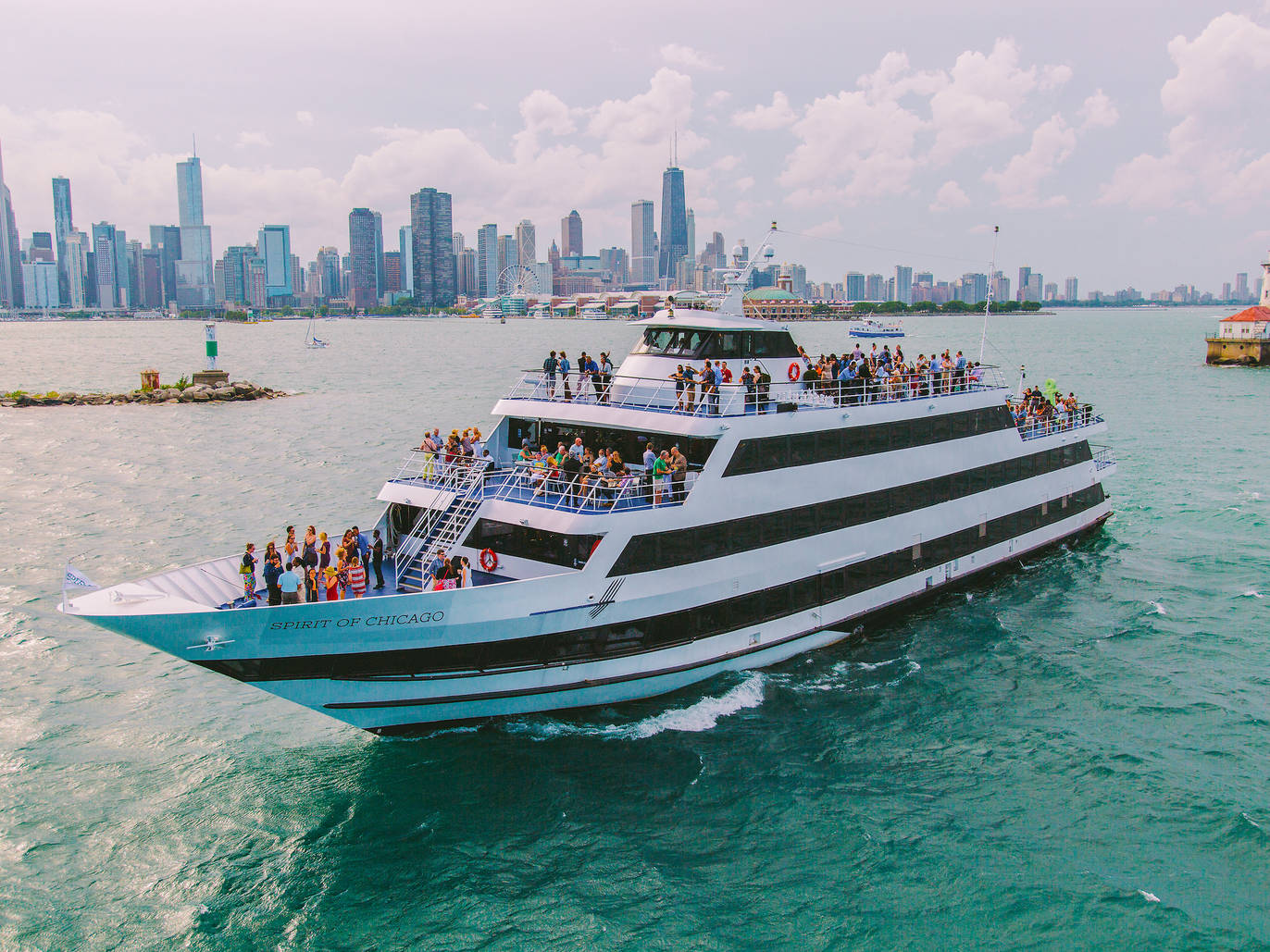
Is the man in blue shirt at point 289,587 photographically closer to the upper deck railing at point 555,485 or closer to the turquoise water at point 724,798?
the turquoise water at point 724,798

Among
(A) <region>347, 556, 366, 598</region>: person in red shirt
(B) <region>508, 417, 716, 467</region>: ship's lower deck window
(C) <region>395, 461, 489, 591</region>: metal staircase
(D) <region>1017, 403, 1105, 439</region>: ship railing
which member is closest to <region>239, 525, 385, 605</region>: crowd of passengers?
(A) <region>347, 556, 366, 598</region>: person in red shirt

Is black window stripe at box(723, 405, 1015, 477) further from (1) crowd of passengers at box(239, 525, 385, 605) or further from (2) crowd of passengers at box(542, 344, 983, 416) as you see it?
(1) crowd of passengers at box(239, 525, 385, 605)

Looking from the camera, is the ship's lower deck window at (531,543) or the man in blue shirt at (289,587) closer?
the man in blue shirt at (289,587)

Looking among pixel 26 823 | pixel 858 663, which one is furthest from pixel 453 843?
pixel 858 663

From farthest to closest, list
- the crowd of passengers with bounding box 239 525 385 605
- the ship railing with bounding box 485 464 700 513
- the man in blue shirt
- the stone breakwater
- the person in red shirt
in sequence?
the stone breakwater, the ship railing with bounding box 485 464 700 513, the person in red shirt, the crowd of passengers with bounding box 239 525 385 605, the man in blue shirt

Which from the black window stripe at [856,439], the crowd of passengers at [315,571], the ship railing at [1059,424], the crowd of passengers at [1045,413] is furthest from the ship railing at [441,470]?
the ship railing at [1059,424]

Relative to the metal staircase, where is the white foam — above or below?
below
